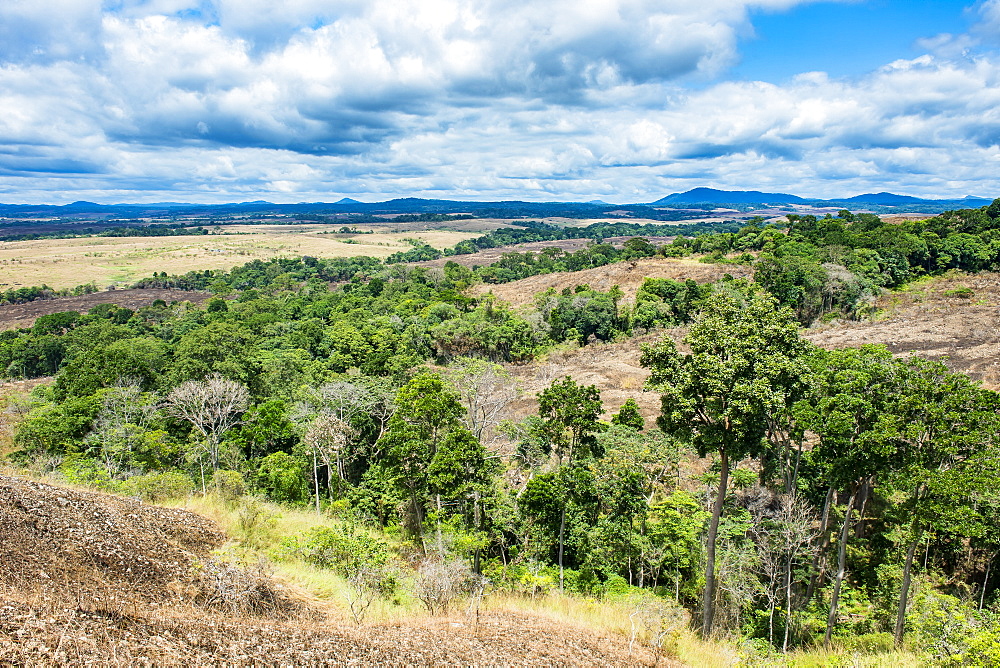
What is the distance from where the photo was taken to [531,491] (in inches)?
679

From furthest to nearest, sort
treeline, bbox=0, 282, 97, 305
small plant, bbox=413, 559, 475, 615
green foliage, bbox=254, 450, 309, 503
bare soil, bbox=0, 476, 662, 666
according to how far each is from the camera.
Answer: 1. treeline, bbox=0, 282, 97, 305
2. green foliage, bbox=254, 450, 309, 503
3. small plant, bbox=413, 559, 475, 615
4. bare soil, bbox=0, 476, 662, 666

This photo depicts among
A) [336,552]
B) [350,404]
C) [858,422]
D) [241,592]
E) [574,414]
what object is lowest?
[350,404]

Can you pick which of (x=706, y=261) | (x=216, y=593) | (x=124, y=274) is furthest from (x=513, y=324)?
(x=124, y=274)

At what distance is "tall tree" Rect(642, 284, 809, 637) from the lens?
11523mm

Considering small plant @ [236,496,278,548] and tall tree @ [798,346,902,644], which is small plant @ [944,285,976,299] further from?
small plant @ [236,496,278,548]

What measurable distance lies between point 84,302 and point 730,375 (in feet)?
419

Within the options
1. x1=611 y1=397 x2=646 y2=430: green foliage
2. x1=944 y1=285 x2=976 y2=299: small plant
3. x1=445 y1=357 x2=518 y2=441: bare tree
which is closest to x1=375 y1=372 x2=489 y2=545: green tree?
x1=445 y1=357 x2=518 y2=441: bare tree

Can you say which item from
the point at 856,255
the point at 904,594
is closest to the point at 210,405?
the point at 904,594

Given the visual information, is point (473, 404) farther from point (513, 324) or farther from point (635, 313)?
point (635, 313)

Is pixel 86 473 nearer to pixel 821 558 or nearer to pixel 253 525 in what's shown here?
pixel 253 525

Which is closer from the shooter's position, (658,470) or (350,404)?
(658,470)

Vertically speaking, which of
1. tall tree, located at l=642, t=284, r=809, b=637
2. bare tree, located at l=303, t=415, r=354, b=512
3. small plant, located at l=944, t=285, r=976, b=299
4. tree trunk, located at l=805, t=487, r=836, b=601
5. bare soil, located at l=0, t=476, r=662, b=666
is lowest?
tree trunk, located at l=805, t=487, r=836, b=601

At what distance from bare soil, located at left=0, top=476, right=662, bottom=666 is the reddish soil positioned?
104487mm

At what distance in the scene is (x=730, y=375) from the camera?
37.7 ft
